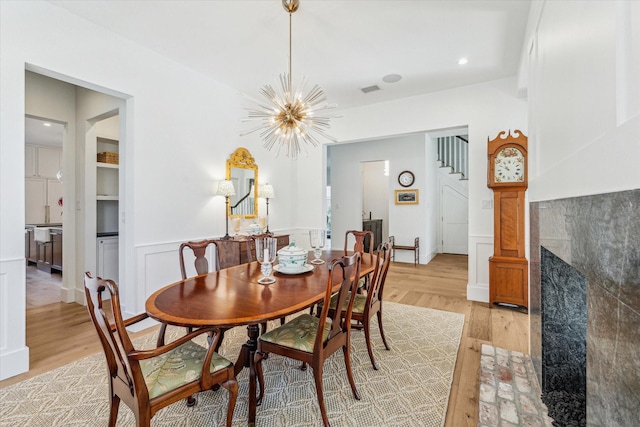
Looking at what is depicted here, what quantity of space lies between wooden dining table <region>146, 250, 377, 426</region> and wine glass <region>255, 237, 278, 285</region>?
0.06m

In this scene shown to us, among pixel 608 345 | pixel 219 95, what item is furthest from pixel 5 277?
pixel 608 345

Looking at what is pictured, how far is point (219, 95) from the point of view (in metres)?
4.00

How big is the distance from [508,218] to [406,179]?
3.18 meters

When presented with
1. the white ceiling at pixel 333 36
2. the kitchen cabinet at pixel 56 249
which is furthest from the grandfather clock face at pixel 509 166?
the kitchen cabinet at pixel 56 249

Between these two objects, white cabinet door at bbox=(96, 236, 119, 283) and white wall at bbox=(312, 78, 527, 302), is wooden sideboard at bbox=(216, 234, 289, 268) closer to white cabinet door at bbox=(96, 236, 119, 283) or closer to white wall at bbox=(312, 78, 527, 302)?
white cabinet door at bbox=(96, 236, 119, 283)

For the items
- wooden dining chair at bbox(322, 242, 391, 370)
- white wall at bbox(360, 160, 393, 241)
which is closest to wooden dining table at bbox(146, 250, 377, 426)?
wooden dining chair at bbox(322, 242, 391, 370)

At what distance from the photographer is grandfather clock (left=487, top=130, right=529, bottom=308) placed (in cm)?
350

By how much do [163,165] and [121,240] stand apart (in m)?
0.92

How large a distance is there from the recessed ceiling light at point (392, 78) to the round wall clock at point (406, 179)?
3015mm

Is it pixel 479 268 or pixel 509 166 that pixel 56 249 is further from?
pixel 509 166

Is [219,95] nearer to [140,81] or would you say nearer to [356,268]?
[140,81]

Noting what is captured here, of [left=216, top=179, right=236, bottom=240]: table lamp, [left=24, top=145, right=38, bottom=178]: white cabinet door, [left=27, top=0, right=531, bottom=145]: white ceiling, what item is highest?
[left=27, top=0, right=531, bottom=145]: white ceiling

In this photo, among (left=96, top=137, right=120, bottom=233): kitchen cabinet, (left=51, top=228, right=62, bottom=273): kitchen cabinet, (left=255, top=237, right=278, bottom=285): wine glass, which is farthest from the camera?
(left=51, top=228, right=62, bottom=273): kitchen cabinet

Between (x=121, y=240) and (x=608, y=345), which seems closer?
(x=608, y=345)
